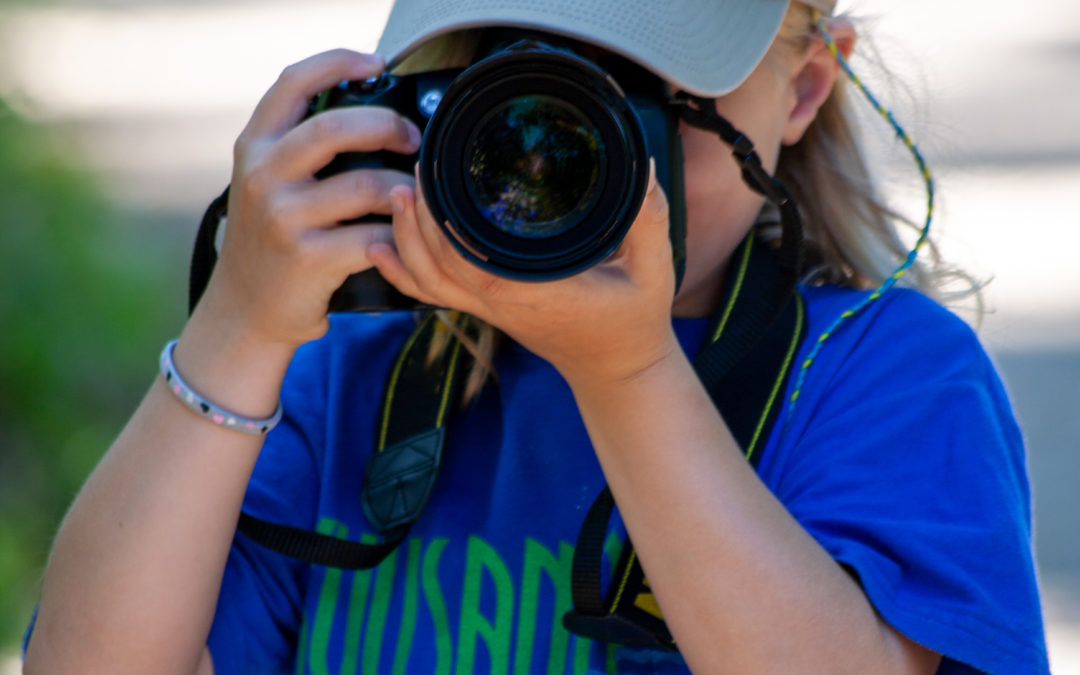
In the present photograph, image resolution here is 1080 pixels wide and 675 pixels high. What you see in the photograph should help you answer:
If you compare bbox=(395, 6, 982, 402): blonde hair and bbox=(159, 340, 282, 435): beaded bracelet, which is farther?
bbox=(395, 6, 982, 402): blonde hair

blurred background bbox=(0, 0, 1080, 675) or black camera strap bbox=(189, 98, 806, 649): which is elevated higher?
black camera strap bbox=(189, 98, 806, 649)

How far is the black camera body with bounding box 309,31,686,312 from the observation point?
25.2 inches

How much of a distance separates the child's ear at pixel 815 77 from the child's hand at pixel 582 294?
248 mm

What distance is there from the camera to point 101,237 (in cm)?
178

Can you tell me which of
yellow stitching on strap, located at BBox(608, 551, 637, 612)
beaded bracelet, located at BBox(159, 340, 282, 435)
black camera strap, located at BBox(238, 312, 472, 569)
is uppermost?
beaded bracelet, located at BBox(159, 340, 282, 435)

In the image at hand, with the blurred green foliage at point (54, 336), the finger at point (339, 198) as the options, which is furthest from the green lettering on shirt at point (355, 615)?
the blurred green foliage at point (54, 336)

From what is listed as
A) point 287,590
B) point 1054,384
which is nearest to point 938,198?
point 287,590

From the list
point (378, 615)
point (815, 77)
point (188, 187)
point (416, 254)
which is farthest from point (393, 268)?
point (188, 187)

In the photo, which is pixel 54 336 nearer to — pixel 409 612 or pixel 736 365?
pixel 409 612

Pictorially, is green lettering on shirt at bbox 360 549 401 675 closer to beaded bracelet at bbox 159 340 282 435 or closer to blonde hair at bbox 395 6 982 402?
beaded bracelet at bbox 159 340 282 435

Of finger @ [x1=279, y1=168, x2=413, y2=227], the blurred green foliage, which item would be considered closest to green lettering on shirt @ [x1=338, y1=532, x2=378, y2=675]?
finger @ [x1=279, y1=168, x2=413, y2=227]

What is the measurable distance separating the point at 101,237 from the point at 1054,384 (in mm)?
1434

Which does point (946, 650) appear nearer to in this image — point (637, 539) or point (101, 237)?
point (637, 539)

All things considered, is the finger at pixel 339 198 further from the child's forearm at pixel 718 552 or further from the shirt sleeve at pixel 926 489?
the shirt sleeve at pixel 926 489
